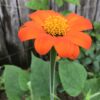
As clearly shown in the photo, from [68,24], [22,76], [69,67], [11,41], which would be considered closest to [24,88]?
[22,76]

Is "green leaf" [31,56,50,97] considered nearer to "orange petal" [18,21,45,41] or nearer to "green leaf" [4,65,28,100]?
"green leaf" [4,65,28,100]

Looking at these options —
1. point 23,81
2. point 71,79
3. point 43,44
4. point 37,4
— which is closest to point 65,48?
point 43,44

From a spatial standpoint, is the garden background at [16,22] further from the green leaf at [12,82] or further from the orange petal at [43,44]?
the orange petal at [43,44]

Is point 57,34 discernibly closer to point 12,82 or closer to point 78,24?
point 78,24

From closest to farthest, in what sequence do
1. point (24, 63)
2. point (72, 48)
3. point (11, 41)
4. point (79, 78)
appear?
point (72, 48), point (79, 78), point (11, 41), point (24, 63)

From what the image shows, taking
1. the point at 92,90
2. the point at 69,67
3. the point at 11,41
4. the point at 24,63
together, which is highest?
the point at 69,67

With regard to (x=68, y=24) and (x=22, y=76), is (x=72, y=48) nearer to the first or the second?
(x=68, y=24)

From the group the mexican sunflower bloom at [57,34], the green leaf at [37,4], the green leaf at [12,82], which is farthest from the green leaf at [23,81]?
the green leaf at [37,4]
